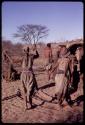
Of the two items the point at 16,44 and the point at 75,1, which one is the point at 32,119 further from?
the point at 16,44

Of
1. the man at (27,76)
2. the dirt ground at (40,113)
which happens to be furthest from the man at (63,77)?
the man at (27,76)

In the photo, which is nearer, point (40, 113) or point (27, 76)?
point (40, 113)

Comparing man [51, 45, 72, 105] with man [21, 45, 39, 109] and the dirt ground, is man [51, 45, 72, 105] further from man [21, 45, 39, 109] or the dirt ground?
man [21, 45, 39, 109]

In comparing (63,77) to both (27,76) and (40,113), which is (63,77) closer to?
(27,76)

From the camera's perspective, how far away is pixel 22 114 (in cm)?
695

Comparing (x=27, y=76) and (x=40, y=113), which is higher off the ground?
(x=27, y=76)

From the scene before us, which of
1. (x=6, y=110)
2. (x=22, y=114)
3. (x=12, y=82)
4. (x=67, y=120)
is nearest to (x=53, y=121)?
(x=67, y=120)

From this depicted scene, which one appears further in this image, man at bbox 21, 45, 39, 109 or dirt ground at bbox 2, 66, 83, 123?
man at bbox 21, 45, 39, 109

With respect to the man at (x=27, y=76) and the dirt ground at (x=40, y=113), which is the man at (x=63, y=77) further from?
the man at (x=27, y=76)

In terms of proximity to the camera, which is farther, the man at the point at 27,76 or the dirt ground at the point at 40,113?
the man at the point at 27,76

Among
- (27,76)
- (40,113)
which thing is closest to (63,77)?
(27,76)

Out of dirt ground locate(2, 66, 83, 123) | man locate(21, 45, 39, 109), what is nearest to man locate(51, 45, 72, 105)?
dirt ground locate(2, 66, 83, 123)

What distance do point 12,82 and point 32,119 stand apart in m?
5.12

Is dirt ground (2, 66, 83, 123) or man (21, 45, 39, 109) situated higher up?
man (21, 45, 39, 109)
